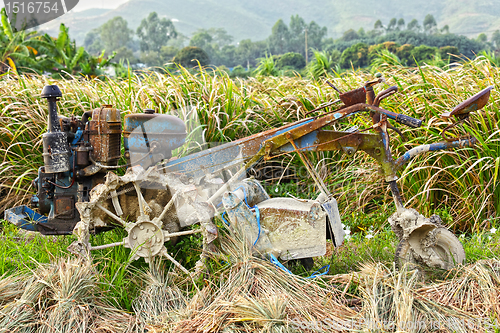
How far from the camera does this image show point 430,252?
8.77 ft

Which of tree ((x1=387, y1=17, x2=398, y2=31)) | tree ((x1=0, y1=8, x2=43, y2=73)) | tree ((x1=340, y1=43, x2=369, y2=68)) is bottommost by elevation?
tree ((x1=387, y1=17, x2=398, y2=31))

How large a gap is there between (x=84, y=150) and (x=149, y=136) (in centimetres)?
45

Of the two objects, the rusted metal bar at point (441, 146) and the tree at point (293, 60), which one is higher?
the rusted metal bar at point (441, 146)

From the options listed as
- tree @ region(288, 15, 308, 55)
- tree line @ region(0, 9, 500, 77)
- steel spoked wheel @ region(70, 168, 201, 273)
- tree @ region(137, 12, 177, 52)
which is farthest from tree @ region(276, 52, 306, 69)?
tree @ region(137, 12, 177, 52)

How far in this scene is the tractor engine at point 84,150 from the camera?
2.67 metres

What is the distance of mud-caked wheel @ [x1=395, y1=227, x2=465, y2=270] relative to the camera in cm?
266

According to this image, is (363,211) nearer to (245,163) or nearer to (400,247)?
(400,247)

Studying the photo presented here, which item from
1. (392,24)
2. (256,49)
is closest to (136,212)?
(392,24)

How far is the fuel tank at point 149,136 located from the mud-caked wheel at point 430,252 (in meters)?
1.73

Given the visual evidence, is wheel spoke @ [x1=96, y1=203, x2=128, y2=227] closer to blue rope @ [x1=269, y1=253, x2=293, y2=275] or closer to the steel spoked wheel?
the steel spoked wheel

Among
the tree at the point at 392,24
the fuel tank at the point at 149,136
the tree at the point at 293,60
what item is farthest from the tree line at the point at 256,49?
the fuel tank at the point at 149,136

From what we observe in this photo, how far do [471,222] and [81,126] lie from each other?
339 cm

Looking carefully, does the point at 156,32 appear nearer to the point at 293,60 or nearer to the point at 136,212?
the point at 293,60

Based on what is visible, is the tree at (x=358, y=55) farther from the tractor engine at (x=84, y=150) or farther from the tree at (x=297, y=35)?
the tree at (x=297, y=35)
